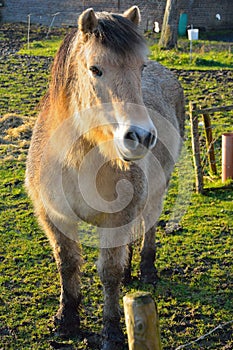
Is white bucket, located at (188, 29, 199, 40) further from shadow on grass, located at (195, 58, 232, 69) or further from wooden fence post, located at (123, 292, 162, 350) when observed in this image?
wooden fence post, located at (123, 292, 162, 350)

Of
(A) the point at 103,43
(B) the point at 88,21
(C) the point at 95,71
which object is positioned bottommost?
(C) the point at 95,71

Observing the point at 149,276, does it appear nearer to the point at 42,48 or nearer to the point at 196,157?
the point at 196,157

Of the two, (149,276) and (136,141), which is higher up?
(136,141)

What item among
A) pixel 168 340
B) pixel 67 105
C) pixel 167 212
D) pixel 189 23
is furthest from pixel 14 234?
pixel 189 23

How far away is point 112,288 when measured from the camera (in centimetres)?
436

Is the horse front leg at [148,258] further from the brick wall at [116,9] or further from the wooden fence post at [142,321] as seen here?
the brick wall at [116,9]

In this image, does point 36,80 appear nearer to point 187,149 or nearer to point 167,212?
point 187,149

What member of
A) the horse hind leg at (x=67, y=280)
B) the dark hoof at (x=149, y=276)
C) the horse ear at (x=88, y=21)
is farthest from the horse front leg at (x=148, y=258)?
the horse ear at (x=88, y=21)

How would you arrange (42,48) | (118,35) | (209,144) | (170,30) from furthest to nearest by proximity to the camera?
(170,30), (42,48), (209,144), (118,35)

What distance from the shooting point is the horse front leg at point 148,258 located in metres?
5.44

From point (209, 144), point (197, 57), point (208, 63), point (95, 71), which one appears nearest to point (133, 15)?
point (95, 71)

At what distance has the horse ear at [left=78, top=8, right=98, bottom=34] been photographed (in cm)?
341

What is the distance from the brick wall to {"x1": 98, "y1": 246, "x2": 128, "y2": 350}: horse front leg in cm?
1752

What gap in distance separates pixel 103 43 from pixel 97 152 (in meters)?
0.78
